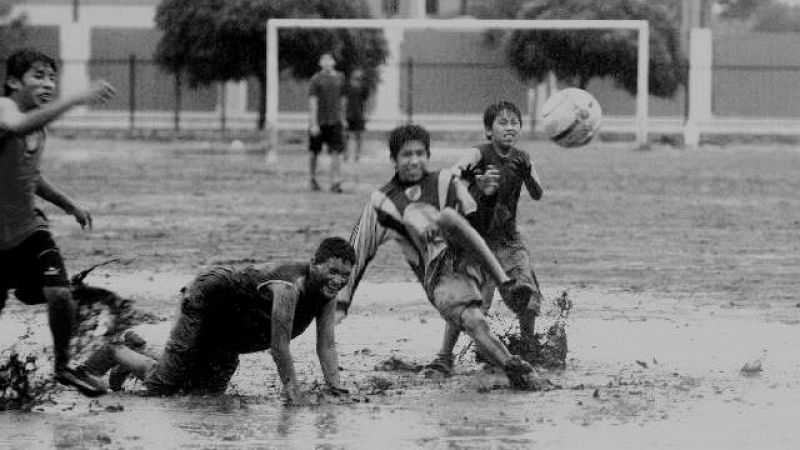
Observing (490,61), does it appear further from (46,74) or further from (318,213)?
(46,74)

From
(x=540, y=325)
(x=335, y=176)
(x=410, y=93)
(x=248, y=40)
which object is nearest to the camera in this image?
(x=540, y=325)

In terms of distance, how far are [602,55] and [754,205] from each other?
21713 mm

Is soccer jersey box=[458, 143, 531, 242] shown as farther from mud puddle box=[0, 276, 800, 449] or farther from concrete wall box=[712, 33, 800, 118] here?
concrete wall box=[712, 33, 800, 118]

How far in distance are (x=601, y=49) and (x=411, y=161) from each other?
35.0 meters

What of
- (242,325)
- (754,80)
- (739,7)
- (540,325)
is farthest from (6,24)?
(242,325)

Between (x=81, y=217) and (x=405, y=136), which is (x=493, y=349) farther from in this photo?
(x=81, y=217)

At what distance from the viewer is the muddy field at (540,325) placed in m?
7.90

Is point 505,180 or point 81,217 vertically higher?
point 505,180

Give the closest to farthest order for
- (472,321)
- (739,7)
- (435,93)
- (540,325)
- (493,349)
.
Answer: (493,349) < (472,321) < (540,325) < (435,93) < (739,7)

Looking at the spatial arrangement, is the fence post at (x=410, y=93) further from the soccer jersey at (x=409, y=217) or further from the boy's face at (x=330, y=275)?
the boy's face at (x=330, y=275)

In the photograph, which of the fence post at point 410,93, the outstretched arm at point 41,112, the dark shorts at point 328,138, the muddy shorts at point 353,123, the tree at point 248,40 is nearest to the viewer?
the outstretched arm at point 41,112

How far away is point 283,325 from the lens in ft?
27.5

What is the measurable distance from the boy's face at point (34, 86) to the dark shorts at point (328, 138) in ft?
51.3

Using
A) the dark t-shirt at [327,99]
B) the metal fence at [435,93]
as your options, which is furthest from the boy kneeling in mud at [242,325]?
the metal fence at [435,93]
